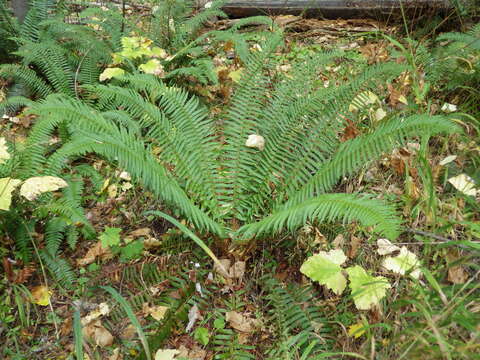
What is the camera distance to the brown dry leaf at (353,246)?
2.15 meters

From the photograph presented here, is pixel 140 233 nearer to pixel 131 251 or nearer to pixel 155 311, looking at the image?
pixel 131 251

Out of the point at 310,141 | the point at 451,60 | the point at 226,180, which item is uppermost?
the point at 451,60

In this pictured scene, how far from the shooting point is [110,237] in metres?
2.30

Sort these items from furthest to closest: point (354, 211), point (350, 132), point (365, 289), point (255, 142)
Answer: point (350, 132) → point (255, 142) → point (365, 289) → point (354, 211)

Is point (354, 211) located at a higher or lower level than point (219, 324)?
higher

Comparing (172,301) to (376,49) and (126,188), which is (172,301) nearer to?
(126,188)

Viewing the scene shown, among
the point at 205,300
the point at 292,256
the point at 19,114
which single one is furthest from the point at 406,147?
the point at 19,114

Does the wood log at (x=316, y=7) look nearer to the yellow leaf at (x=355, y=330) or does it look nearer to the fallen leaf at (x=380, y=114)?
the fallen leaf at (x=380, y=114)

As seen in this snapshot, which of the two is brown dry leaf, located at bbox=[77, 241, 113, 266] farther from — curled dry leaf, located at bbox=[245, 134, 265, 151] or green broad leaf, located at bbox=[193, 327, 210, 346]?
curled dry leaf, located at bbox=[245, 134, 265, 151]

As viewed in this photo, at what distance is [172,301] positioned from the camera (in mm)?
1979

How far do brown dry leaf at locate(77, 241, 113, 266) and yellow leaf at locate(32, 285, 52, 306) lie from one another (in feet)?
0.73

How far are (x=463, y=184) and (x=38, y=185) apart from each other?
98.7 inches

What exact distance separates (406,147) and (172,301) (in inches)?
74.1

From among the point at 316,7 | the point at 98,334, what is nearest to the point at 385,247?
the point at 98,334
